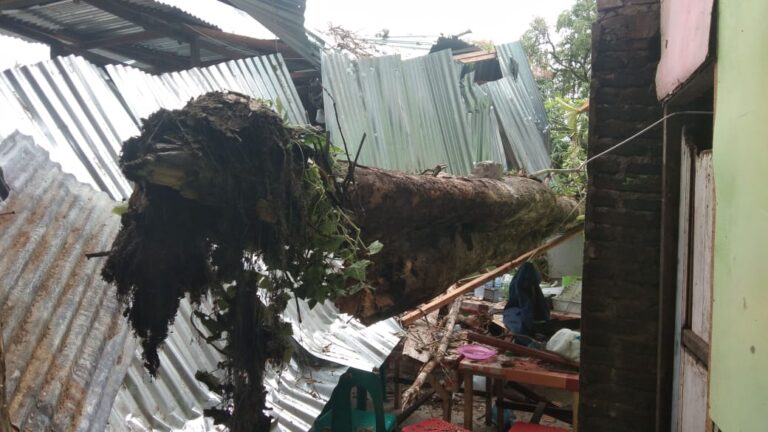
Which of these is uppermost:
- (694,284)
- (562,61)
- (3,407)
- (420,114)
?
(562,61)

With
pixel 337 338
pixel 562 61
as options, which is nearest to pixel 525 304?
pixel 337 338

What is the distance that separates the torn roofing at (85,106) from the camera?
3252mm

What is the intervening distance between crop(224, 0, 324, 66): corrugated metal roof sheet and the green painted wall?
4900 millimetres

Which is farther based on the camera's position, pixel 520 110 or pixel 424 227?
pixel 520 110

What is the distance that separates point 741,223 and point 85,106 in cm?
375

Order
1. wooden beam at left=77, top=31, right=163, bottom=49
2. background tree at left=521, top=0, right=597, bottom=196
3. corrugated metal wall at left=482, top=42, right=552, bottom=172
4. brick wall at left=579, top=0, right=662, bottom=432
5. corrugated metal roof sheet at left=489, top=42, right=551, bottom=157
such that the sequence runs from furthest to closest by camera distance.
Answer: background tree at left=521, top=0, right=597, bottom=196
corrugated metal roof sheet at left=489, top=42, right=551, bottom=157
corrugated metal wall at left=482, top=42, right=552, bottom=172
wooden beam at left=77, top=31, right=163, bottom=49
brick wall at left=579, top=0, right=662, bottom=432

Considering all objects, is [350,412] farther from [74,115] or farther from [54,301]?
[74,115]

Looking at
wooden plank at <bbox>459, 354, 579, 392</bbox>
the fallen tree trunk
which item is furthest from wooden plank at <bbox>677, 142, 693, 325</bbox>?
wooden plank at <bbox>459, 354, 579, 392</bbox>

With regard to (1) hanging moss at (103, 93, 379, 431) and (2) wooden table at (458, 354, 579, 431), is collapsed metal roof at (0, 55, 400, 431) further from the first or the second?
(2) wooden table at (458, 354, 579, 431)

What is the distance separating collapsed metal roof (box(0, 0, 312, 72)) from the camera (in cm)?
562

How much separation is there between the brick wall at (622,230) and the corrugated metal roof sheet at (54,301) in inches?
109

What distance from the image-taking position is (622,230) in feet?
11.6

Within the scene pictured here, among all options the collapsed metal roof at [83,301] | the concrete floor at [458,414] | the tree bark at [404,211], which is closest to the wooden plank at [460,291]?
the tree bark at [404,211]

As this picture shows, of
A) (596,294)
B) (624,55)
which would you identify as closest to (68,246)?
(596,294)
